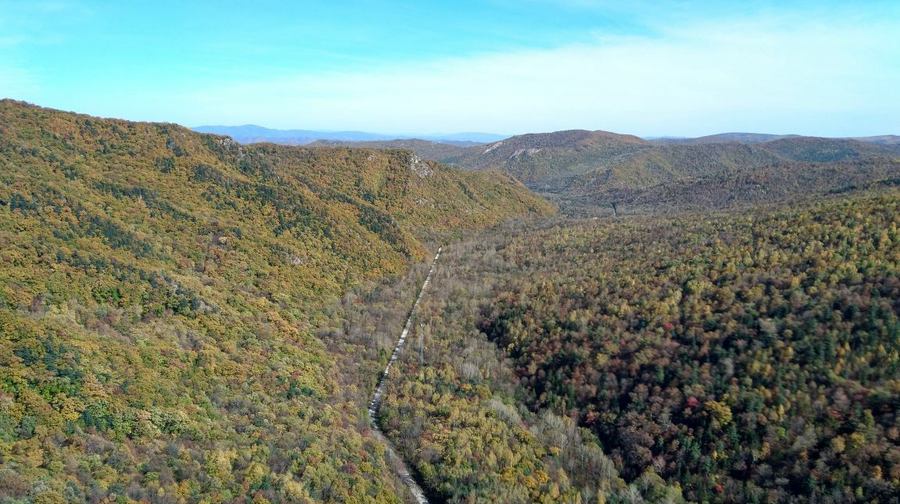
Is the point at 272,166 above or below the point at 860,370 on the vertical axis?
above

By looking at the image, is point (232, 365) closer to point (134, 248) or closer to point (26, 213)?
point (134, 248)

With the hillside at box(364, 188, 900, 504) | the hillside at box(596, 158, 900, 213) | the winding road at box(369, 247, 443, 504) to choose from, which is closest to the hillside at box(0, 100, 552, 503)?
the winding road at box(369, 247, 443, 504)

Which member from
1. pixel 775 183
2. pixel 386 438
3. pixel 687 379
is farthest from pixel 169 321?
pixel 775 183

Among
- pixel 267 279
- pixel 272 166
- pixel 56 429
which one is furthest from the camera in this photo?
pixel 272 166

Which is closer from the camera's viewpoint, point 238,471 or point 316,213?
point 238,471

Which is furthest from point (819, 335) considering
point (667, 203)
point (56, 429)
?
point (667, 203)

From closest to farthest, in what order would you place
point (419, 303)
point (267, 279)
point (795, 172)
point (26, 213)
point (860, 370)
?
point (860, 370), point (26, 213), point (267, 279), point (419, 303), point (795, 172)
